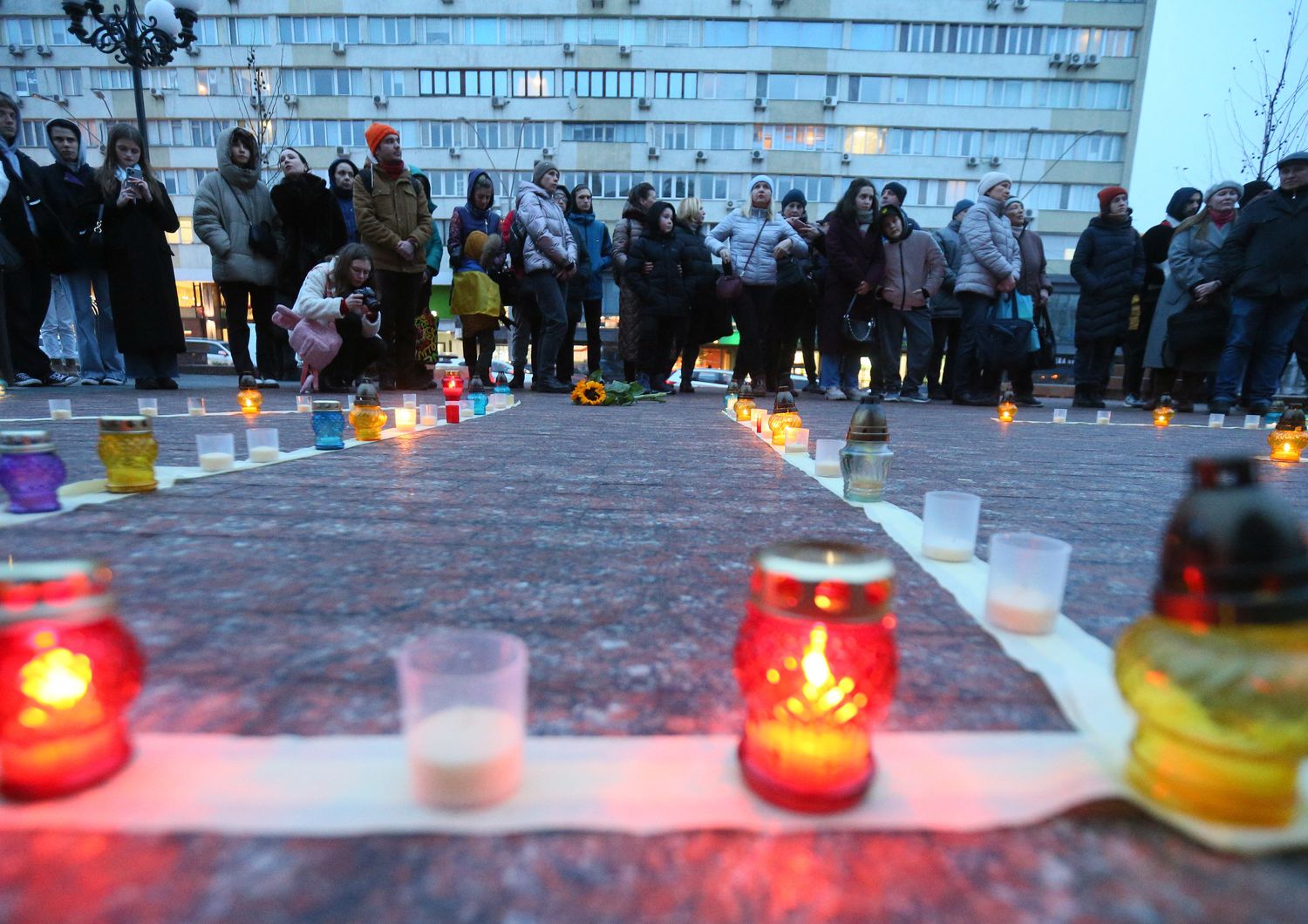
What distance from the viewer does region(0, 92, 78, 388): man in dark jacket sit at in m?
5.45

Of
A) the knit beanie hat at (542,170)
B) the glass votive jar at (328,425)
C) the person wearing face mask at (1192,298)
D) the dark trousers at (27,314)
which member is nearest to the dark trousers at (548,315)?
the knit beanie hat at (542,170)

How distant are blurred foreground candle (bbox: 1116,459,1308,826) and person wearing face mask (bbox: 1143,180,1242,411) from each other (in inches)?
270

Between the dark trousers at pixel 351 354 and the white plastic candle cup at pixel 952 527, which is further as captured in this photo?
the dark trousers at pixel 351 354

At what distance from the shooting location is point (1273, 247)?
559cm

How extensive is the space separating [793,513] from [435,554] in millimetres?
932

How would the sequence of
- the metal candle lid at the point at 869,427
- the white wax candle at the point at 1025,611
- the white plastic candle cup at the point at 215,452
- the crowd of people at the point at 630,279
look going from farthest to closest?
the crowd of people at the point at 630,279, the white plastic candle cup at the point at 215,452, the metal candle lid at the point at 869,427, the white wax candle at the point at 1025,611

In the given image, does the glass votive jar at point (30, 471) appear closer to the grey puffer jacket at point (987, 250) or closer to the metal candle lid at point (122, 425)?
the metal candle lid at point (122, 425)

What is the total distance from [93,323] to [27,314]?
46cm

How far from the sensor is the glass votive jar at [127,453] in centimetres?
180

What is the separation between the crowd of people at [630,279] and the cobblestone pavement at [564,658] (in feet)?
12.5

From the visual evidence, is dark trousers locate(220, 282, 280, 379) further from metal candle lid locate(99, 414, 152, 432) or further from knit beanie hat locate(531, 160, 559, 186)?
metal candle lid locate(99, 414, 152, 432)

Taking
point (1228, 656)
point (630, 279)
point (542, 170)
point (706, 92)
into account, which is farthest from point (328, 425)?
point (706, 92)

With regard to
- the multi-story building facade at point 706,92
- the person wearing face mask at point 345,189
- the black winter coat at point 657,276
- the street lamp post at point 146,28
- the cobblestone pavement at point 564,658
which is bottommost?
the cobblestone pavement at point 564,658

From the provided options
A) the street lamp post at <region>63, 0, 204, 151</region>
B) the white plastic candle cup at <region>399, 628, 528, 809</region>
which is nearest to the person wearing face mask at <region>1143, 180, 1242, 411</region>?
the white plastic candle cup at <region>399, 628, 528, 809</region>
